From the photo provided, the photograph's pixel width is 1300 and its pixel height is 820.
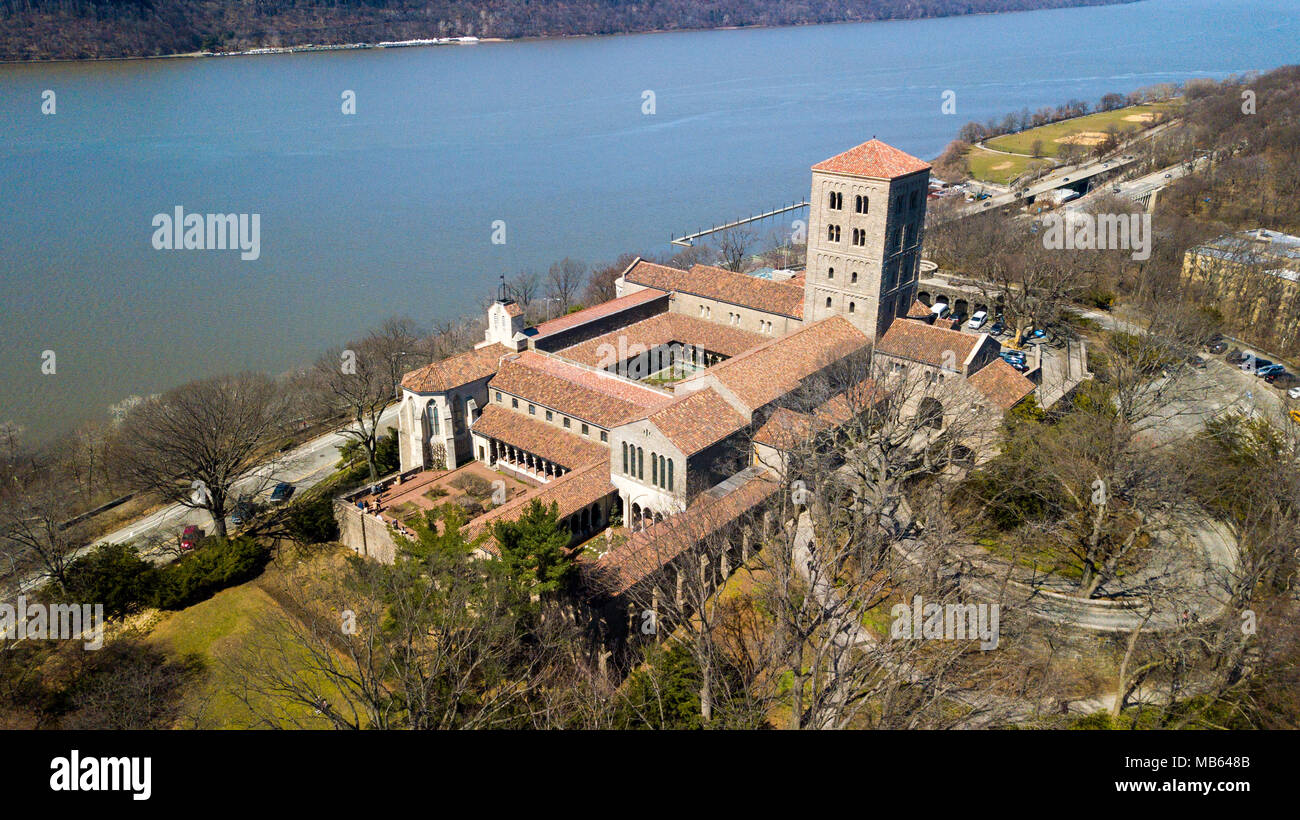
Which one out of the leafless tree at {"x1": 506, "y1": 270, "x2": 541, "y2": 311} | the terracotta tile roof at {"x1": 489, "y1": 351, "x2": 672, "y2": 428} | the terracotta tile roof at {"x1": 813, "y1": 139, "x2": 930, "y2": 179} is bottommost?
the terracotta tile roof at {"x1": 489, "y1": 351, "x2": 672, "y2": 428}

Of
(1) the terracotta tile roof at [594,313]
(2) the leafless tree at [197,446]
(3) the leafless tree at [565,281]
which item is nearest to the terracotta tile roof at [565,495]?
(1) the terracotta tile roof at [594,313]

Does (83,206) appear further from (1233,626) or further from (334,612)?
(1233,626)

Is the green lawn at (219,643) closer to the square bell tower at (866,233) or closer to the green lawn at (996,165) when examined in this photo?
the square bell tower at (866,233)

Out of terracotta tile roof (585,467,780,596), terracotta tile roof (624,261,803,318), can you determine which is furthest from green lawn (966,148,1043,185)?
terracotta tile roof (585,467,780,596)

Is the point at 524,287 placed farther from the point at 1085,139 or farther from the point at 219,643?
the point at 1085,139

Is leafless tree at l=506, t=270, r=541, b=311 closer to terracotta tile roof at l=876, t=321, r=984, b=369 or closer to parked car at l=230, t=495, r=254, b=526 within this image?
parked car at l=230, t=495, r=254, b=526

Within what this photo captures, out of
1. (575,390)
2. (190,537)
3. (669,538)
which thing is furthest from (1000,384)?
(190,537)

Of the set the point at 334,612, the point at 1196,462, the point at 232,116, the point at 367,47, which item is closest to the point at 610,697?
the point at 334,612
